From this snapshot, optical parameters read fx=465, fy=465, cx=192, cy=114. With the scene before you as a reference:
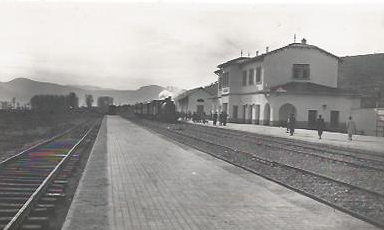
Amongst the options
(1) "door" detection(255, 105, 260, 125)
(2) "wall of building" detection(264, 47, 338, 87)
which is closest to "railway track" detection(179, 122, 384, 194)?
(2) "wall of building" detection(264, 47, 338, 87)

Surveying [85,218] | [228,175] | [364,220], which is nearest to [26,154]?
[228,175]

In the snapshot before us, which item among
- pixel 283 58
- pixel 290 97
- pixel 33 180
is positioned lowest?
pixel 33 180

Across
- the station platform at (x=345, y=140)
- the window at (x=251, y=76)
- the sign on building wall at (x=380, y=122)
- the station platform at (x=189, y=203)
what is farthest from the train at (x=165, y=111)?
the station platform at (x=189, y=203)

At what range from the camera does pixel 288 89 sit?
42.3m

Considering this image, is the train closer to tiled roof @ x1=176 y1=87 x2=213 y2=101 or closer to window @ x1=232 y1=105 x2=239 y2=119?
window @ x1=232 y1=105 x2=239 y2=119

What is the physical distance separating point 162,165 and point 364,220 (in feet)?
24.0

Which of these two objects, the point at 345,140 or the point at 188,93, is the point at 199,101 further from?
the point at 345,140

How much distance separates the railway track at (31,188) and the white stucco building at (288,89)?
28833 mm

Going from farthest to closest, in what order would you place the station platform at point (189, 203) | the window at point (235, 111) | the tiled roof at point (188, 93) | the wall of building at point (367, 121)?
the tiled roof at point (188, 93) < the window at point (235, 111) < the wall of building at point (367, 121) < the station platform at point (189, 203)

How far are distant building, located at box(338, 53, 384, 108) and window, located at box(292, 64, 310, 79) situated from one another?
167 inches

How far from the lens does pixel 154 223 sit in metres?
6.37

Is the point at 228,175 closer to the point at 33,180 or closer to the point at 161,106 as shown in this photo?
the point at 33,180

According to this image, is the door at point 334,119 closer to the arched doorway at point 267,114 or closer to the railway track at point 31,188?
the arched doorway at point 267,114

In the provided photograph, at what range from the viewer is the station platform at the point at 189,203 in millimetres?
6418
